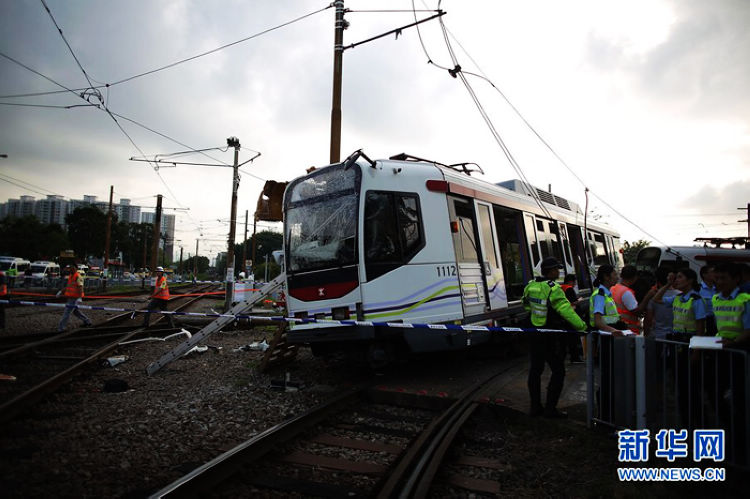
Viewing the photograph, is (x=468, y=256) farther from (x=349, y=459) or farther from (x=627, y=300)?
(x=349, y=459)

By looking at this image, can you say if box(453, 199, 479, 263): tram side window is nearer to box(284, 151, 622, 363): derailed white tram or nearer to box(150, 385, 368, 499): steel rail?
box(284, 151, 622, 363): derailed white tram

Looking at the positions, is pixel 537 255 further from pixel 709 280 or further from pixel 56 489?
pixel 56 489

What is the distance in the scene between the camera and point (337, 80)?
9844 mm

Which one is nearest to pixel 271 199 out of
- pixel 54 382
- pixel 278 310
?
pixel 54 382

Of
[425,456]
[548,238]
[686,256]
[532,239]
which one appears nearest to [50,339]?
[425,456]

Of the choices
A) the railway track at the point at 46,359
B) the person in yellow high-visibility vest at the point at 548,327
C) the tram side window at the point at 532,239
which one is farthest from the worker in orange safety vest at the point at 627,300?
the railway track at the point at 46,359

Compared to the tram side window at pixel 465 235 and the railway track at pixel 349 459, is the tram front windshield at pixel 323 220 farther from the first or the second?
the railway track at pixel 349 459

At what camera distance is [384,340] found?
625 cm

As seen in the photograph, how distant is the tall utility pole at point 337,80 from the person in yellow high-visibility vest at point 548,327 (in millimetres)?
5485

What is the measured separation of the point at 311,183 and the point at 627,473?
5.45 metres

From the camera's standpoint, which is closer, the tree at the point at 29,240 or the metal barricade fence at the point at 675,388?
the metal barricade fence at the point at 675,388

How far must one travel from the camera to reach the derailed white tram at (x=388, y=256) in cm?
615

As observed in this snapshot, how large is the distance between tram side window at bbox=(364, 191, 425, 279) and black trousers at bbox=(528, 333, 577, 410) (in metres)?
2.07

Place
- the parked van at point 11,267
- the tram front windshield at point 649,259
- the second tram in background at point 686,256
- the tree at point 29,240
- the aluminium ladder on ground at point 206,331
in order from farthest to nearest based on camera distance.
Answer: the tree at point 29,240
the parked van at point 11,267
the tram front windshield at point 649,259
the second tram in background at point 686,256
the aluminium ladder on ground at point 206,331
